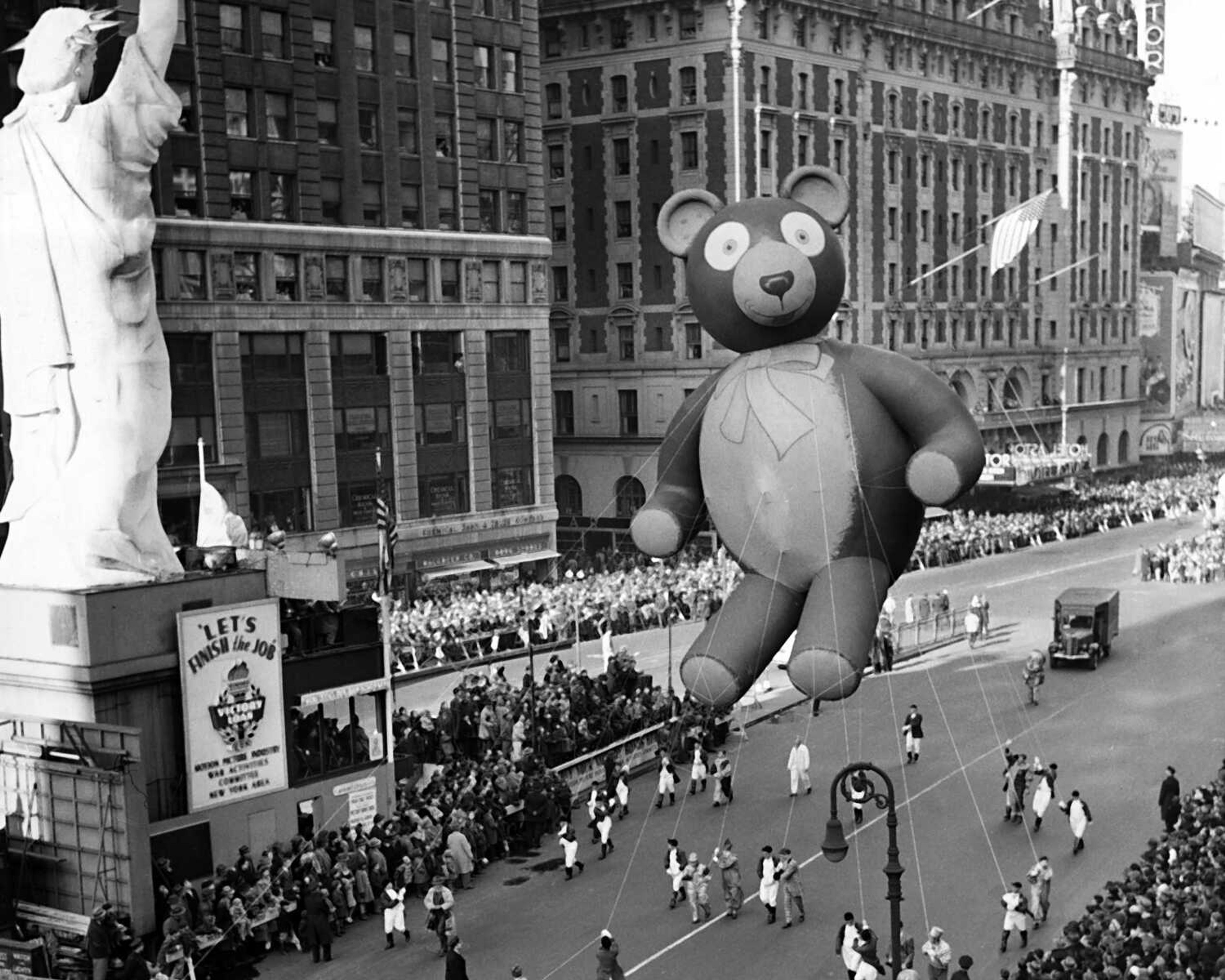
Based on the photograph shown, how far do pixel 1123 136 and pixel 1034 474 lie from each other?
36.6 meters

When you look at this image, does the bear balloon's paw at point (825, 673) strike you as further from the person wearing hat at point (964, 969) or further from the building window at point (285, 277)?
the building window at point (285, 277)

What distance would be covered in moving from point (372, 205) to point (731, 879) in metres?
32.3

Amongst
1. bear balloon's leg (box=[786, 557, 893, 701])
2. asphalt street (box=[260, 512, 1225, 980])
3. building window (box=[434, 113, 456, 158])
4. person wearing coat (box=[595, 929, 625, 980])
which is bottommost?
asphalt street (box=[260, 512, 1225, 980])

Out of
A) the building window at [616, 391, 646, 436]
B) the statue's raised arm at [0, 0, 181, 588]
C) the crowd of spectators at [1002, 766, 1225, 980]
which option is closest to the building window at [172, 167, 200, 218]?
the statue's raised arm at [0, 0, 181, 588]

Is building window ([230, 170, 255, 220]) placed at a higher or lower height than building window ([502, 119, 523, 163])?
lower

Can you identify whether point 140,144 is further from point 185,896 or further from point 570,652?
point 570,652

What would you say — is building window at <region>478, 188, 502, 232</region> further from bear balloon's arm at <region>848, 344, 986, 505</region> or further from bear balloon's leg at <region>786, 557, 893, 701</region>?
bear balloon's leg at <region>786, 557, 893, 701</region>

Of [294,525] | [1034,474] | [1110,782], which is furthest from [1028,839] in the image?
[1034,474]

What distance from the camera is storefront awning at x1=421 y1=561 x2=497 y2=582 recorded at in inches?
2002

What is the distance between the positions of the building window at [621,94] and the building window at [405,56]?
58.4 ft

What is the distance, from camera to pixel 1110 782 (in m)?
29.1

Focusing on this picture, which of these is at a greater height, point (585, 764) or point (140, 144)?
point (140, 144)

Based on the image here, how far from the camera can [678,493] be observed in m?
13.7

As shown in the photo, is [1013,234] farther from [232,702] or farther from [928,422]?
[928,422]
